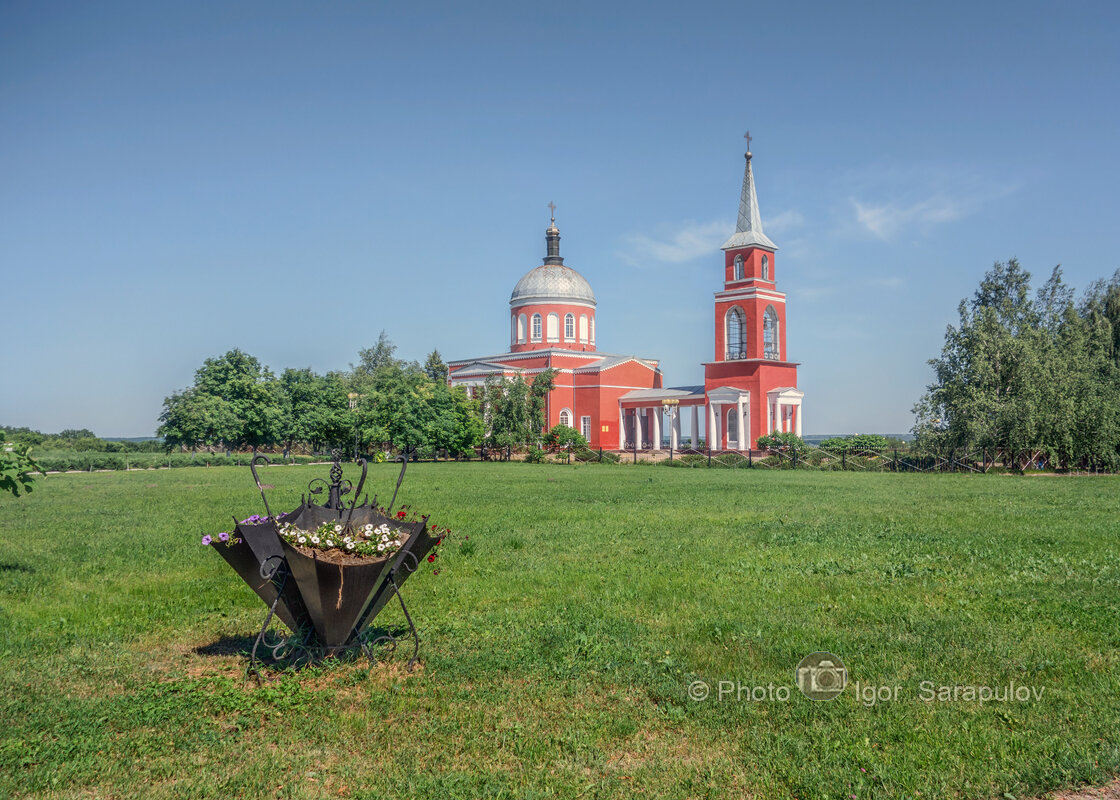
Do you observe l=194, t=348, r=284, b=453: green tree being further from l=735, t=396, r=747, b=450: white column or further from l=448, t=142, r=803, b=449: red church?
l=735, t=396, r=747, b=450: white column

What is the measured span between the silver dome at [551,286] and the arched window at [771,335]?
1300 centimetres

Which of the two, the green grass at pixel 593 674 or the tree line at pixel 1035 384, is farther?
the tree line at pixel 1035 384

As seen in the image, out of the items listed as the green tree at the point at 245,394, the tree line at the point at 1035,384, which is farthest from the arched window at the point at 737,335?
the green tree at the point at 245,394

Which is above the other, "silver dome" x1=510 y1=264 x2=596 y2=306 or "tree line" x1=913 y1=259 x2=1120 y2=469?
"silver dome" x1=510 y1=264 x2=596 y2=306

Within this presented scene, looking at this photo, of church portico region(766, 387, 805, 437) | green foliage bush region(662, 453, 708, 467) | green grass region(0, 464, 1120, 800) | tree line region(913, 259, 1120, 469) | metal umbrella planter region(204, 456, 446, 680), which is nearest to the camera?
green grass region(0, 464, 1120, 800)

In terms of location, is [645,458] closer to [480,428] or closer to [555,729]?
[480,428]

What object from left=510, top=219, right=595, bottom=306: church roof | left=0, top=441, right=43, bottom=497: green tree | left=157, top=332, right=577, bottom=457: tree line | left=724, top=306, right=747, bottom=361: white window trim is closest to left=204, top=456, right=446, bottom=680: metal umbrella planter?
left=0, top=441, right=43, bottom=497: green tree

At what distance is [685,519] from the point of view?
13.7 metres

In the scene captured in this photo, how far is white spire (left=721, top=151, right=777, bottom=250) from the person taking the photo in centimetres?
4556

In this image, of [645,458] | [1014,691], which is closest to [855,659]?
[1014,691]

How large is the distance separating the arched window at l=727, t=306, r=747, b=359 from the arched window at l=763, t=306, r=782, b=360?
3.99 ft

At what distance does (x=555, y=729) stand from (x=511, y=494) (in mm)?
14135

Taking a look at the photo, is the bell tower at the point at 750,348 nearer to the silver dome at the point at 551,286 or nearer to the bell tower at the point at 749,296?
the bell tower at the point at 749,296

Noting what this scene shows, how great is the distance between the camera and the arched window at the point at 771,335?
151 ft
